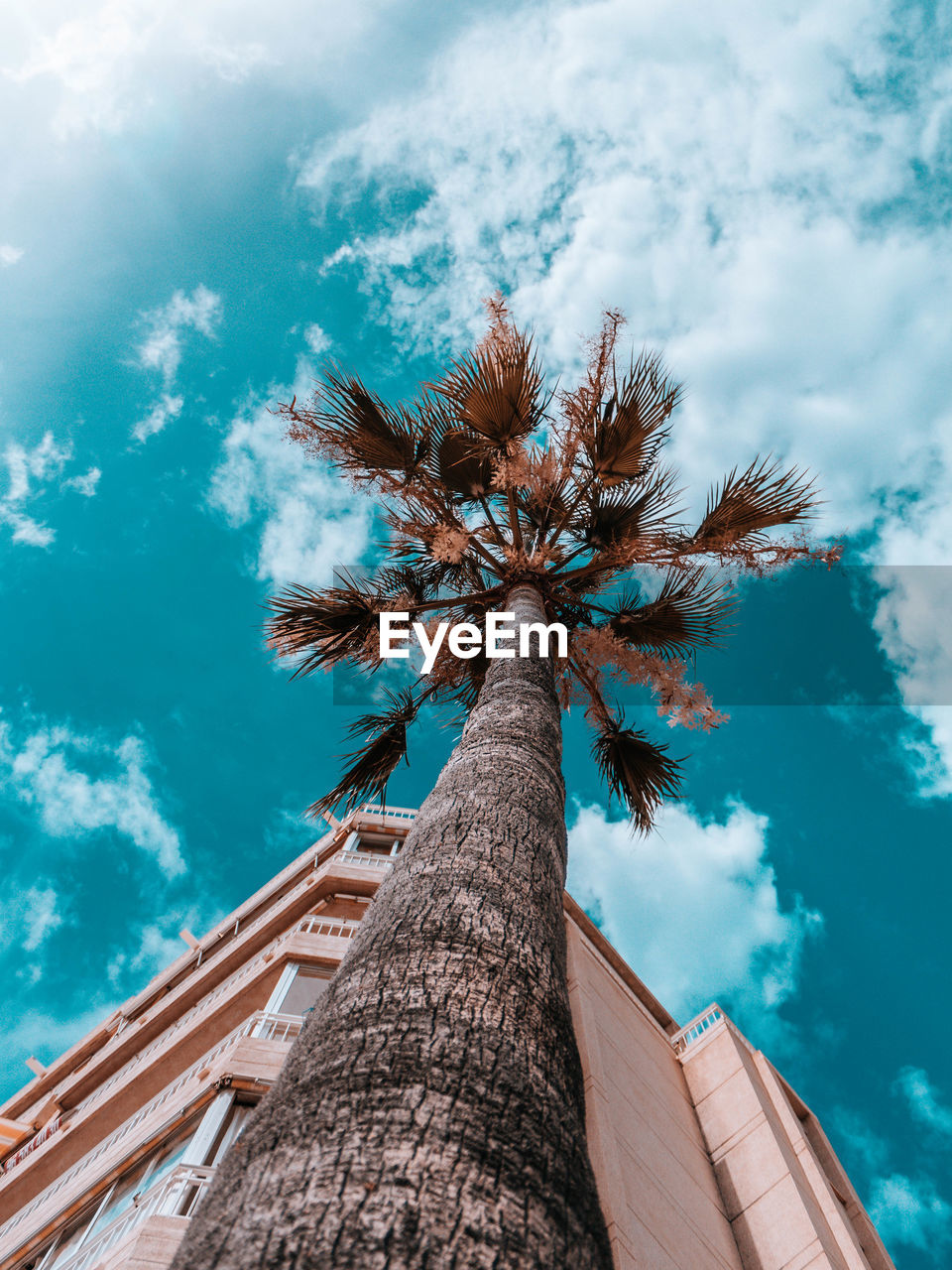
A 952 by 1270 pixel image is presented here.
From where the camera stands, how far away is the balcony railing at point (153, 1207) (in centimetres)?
731

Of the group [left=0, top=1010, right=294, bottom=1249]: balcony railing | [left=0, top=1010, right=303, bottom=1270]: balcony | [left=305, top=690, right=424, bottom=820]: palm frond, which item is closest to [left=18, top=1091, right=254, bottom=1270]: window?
[left=0, top=1010, right=303, bottom=1270]: balcony

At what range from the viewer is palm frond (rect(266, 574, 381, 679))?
7.43 meters

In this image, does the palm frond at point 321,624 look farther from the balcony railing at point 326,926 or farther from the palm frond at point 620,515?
the balcony railing at point 326,926

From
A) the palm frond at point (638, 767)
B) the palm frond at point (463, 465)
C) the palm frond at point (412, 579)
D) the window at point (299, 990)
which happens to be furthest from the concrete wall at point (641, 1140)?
the palm frond at point (463, 465)

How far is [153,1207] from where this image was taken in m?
7.68

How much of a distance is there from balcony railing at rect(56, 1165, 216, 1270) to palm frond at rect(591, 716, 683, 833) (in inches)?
220

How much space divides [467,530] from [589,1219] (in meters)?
6.36

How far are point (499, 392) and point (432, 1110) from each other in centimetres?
601

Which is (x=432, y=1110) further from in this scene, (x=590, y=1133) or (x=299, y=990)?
(x=299, y=990)

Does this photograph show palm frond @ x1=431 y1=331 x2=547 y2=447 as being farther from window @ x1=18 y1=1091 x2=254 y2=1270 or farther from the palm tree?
window @ x1=18 y1=1091 x2=254 y2=1270

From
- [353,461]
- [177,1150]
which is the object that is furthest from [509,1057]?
[177,1150]

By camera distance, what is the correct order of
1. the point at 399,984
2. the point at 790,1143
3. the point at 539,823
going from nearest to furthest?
the point at 399,984 < the point at 539,823 < the point at 790,1143

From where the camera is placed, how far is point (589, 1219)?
4.04 feet

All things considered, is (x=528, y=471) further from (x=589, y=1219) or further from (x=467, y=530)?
(x=589, y=1219)
